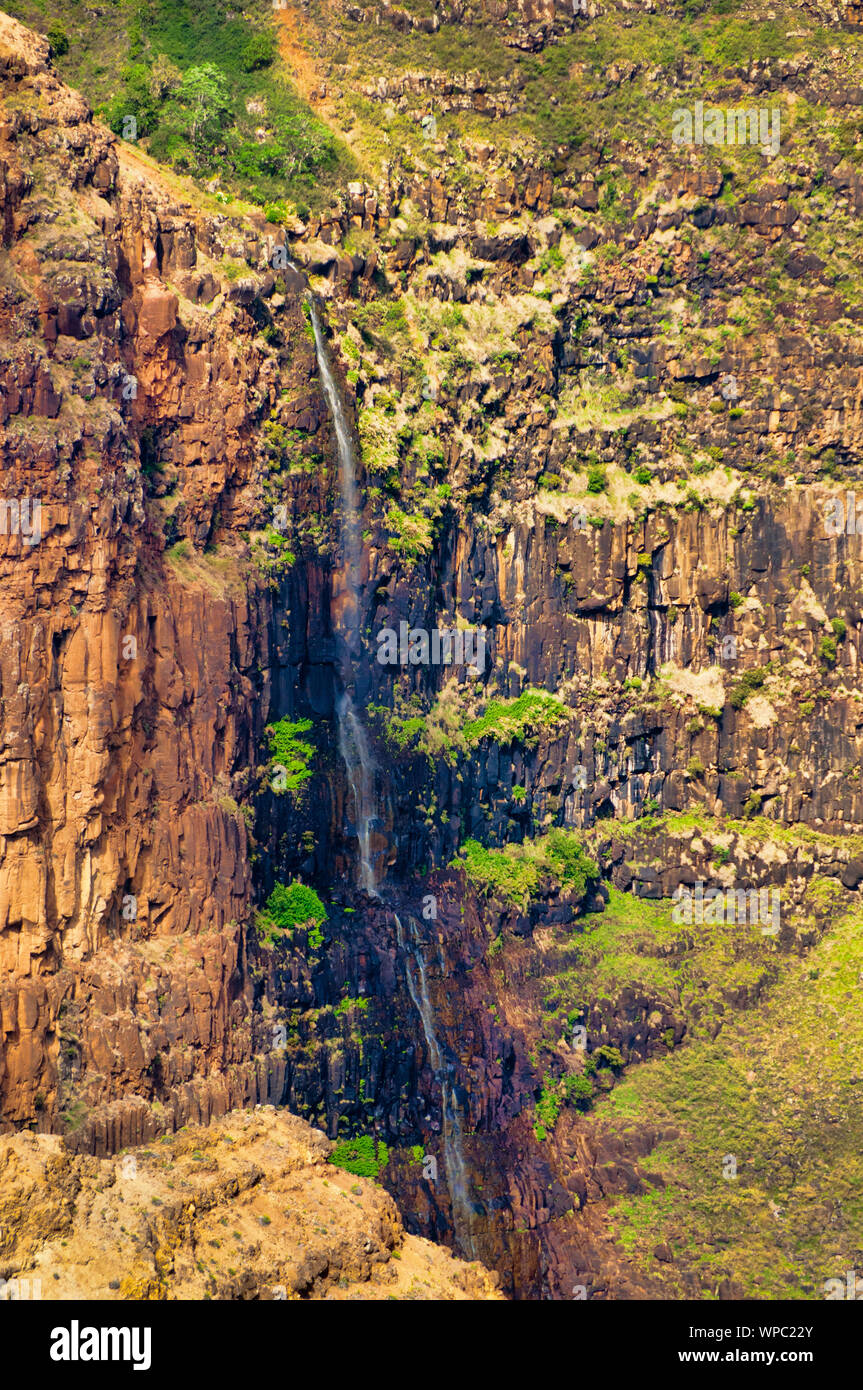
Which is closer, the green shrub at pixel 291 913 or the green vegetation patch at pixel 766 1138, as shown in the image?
the green shrub at pixel 291 913

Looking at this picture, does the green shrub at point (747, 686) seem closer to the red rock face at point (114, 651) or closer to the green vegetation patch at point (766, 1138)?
the green vegetation patch at point (766, 1138)

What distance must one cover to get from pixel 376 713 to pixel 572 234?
23.0m

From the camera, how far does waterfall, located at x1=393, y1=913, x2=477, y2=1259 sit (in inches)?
2709

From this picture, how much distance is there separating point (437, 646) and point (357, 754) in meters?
6.81

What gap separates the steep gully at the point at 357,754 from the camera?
70000mm

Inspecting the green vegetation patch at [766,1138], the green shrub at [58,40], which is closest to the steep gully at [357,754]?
the green vegetation patch at [766,1138]

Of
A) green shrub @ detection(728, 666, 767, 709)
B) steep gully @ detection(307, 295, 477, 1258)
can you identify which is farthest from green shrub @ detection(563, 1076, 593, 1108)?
green shrub @ detection(728, 666, 767, 709)

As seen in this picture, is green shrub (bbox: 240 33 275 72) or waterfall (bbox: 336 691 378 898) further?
green shrub (bbox: 240 33 275 72)

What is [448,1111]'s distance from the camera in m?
70.1

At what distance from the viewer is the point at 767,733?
79.4m

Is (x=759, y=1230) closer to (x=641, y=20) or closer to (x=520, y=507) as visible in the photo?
(x=520, y=507)

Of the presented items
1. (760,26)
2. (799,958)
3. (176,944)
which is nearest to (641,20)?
(760,26)

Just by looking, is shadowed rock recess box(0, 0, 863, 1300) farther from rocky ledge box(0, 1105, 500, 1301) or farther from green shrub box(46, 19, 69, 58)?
green shrub box(46, 19, 69, 58)

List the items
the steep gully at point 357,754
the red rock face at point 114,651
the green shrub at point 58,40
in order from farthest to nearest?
the green shrub at point 58,40, the steep gully at point 357,754, the red rock face at point 114,651
